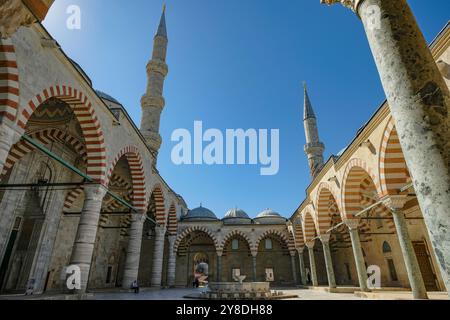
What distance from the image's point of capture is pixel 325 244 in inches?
524

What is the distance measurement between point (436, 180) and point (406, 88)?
63 cm

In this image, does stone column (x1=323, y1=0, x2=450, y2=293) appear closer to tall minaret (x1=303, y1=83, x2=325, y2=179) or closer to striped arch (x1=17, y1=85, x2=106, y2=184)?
striped arch (x1=17, y1=85, x2=106, y2=184)

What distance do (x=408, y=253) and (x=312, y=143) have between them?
13.4 meters

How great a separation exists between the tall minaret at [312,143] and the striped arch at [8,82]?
57.4 ft

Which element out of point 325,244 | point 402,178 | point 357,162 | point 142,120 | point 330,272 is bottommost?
point 330,272

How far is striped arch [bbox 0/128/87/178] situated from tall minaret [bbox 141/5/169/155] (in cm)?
518

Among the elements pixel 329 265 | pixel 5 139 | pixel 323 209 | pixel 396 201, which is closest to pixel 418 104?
pixel 5 139

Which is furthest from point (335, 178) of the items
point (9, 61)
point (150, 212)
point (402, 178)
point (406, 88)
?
point (150, 212)

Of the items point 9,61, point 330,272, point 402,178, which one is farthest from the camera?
point 330,272

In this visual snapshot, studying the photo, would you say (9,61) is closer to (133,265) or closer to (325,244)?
(133,265)

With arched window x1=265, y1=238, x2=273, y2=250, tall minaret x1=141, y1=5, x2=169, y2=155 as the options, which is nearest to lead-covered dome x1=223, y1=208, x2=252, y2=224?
arched window x1=265, y1=238, x2=273, y2=250

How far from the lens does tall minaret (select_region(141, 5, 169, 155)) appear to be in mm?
16875

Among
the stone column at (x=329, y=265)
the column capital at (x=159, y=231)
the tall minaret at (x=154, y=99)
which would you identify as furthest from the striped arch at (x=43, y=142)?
the stone column at (x=329, y=265)

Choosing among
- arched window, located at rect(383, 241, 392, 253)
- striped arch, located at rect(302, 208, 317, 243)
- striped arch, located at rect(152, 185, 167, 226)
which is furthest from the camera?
striped arch, located at rect(302, 208, 317, 243)
